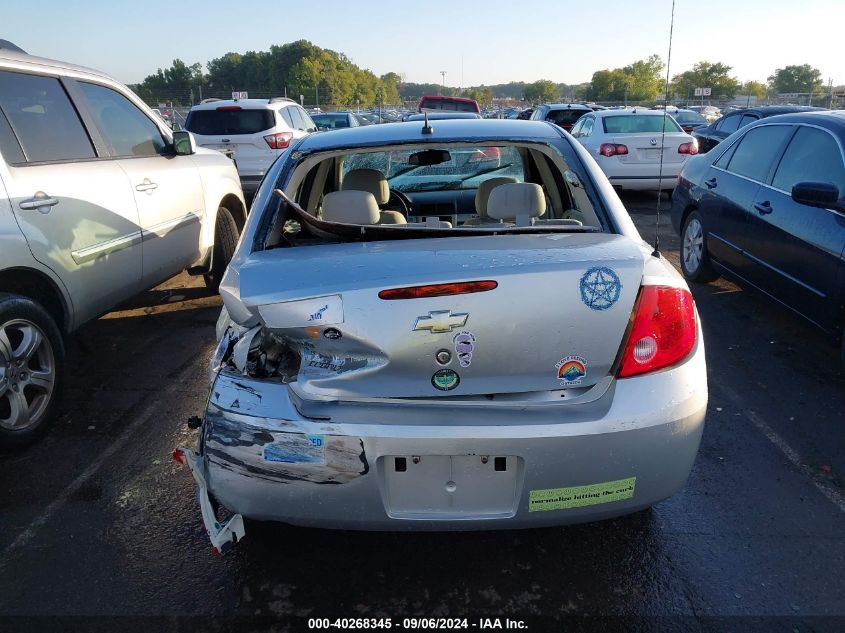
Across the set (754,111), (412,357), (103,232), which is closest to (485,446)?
(412,357)

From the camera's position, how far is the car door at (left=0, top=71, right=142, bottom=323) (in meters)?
3.45

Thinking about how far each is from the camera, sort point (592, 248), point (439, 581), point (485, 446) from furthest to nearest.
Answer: point (439, 581)
point (592, 248)
point (485, 446)

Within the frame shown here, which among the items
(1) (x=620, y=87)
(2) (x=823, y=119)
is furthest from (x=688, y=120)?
(1) (x=620, y=87)

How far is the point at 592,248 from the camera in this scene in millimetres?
2197

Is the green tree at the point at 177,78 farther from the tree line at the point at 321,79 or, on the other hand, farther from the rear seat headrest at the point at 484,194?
the rear seat headrest at the point at 484,194

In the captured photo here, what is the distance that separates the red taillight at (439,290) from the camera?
1.97 metres

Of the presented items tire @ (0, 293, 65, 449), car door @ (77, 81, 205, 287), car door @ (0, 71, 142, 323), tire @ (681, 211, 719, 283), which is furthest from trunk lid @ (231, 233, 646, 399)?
tire @ (681, 211, 719, 283)

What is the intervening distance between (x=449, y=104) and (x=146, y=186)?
1738 cm

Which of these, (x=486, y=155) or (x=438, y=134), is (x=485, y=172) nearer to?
(x=486, y=155)

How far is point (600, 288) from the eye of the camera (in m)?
2.02

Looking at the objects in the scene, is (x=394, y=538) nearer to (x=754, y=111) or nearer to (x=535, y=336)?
(x=535, y=336)

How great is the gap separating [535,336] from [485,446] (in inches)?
14.5

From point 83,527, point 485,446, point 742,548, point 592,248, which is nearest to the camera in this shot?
point 485,446

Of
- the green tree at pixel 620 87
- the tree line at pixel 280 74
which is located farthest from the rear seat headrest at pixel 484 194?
the tree line at pixel 280 74
